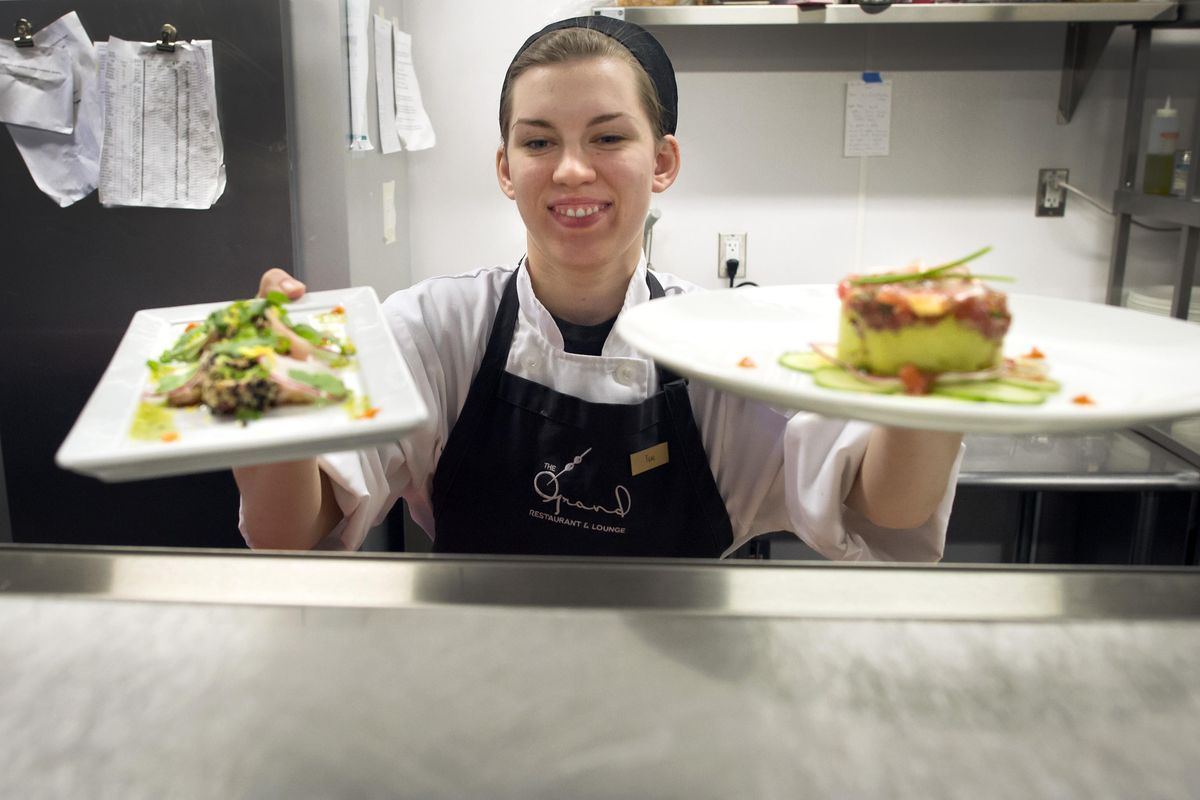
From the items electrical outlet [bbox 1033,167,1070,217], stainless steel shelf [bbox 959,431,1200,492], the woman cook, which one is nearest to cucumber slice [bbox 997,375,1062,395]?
the woman cook

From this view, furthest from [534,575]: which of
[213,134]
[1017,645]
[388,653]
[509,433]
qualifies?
[213,134]

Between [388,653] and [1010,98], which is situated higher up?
[1010,98]

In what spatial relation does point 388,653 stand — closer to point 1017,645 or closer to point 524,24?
point 1017,645

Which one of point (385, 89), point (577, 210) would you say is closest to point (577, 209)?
point (577, 210)

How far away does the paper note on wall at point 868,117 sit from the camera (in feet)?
10.8

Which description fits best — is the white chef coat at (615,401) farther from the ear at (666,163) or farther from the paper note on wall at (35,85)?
the paper note on wall at (35,85)

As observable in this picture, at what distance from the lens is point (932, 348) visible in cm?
86

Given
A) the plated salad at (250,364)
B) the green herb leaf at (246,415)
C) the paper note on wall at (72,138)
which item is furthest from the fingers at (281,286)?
the paper note on wall at (72,138)

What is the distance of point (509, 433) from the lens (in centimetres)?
151

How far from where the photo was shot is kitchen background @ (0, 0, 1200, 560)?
128 inches

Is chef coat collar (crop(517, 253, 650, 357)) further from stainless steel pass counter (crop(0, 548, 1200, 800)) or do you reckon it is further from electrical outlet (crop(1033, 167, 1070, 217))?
electrical outlet (crop(1033, 167, 1070, 217))

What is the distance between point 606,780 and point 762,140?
2874mm

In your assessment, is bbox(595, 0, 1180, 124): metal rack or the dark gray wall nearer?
the dark gray wall

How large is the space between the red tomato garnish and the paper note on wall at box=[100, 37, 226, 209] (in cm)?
199
